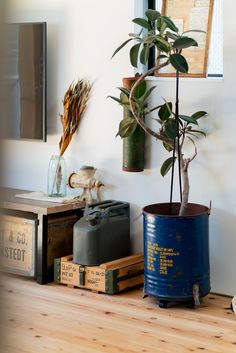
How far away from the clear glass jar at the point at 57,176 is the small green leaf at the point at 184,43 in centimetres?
135

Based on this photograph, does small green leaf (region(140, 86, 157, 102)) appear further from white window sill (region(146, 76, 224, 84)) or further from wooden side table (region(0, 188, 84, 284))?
wooden side table (region(0, 188, 84, 284))

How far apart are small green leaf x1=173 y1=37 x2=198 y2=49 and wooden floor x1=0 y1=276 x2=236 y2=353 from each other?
142cm

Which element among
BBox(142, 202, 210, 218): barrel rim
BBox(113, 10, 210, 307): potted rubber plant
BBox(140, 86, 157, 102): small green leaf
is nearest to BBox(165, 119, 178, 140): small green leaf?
BBox(113, 10, 210, 307): potted rubber plant

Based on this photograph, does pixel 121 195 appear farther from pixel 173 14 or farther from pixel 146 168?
pixel 173 14

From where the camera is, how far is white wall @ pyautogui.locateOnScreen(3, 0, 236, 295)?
11.6 feet

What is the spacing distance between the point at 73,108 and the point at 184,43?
1.25 meters

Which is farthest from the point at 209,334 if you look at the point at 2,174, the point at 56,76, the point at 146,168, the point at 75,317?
the point at 2,174

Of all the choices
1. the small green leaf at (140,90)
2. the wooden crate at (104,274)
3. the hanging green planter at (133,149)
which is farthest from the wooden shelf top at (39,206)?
the small green leaf at (140,90)

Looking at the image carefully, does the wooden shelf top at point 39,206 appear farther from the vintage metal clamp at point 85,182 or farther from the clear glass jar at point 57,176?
the clear glass jar at point 57,176

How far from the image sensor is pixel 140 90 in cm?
362

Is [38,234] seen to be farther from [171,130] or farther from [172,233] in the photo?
[171,130]

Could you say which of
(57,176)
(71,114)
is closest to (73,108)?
(71,114)

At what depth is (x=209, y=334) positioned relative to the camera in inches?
116

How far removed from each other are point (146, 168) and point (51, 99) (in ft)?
3.19
